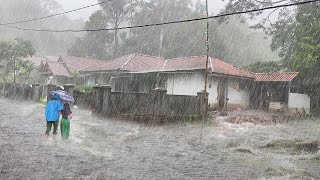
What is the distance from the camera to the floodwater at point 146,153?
26.1ft

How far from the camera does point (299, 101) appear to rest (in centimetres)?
2603

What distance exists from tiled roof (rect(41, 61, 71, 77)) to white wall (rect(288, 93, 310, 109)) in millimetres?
23727

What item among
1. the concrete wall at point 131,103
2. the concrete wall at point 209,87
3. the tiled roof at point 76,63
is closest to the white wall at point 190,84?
the concrete wall at point 209,87

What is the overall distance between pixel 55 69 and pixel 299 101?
2568 centimetres

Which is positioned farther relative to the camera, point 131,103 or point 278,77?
point 278,77

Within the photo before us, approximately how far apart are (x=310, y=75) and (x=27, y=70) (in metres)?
28.2

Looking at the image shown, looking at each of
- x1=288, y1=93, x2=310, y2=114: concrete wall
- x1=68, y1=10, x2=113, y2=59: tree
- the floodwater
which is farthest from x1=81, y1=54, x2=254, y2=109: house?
x1=68, y1=10, x2=113, y2=59: tree

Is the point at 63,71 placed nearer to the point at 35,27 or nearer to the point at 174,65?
the point at 174,65

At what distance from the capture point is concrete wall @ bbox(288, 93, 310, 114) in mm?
25447

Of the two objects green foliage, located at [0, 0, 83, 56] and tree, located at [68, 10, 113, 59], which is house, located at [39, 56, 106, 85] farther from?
green foliage, located at [0, 0, 83, 56]

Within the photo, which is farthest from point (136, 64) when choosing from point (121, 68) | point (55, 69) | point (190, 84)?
point (55, 69)

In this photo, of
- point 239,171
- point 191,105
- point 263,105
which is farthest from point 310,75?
point 239,171

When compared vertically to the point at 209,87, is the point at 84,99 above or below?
below

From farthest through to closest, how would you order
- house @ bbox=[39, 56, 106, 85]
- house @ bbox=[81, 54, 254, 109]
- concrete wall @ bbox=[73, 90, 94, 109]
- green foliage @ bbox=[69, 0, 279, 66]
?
green foliage @ bbox=[69, 0, 279, 66] < house @ bbox=[39, 56, 106, 85] < house @ bbox=[81, 54, 254, 109] < concrete wall @ bbox=[73, 90, 94, 109]
